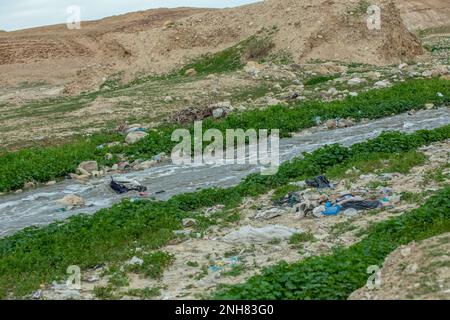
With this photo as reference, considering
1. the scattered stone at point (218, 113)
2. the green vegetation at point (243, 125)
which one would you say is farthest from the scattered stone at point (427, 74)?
the scattered stone at point (218, 113)

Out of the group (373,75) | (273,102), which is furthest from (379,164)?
(373,75)

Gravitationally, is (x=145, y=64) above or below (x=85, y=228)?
above

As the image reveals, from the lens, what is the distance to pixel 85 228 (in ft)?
28.7

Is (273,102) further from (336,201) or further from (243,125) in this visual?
(336,201)

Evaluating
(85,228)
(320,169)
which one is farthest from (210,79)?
(85,228)

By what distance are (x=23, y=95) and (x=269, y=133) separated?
15.4m

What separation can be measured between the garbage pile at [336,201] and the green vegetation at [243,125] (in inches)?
214

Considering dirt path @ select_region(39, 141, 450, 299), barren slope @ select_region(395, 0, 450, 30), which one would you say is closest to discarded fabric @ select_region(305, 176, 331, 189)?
dirt path @ select_region(39, 141, 450, 299)

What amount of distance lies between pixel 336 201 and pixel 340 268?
114 inches

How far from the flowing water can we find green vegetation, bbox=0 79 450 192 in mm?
505

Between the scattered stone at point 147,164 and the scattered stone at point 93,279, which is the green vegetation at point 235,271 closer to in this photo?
the scattered stone at point 93,279

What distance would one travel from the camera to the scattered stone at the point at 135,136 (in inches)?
592
